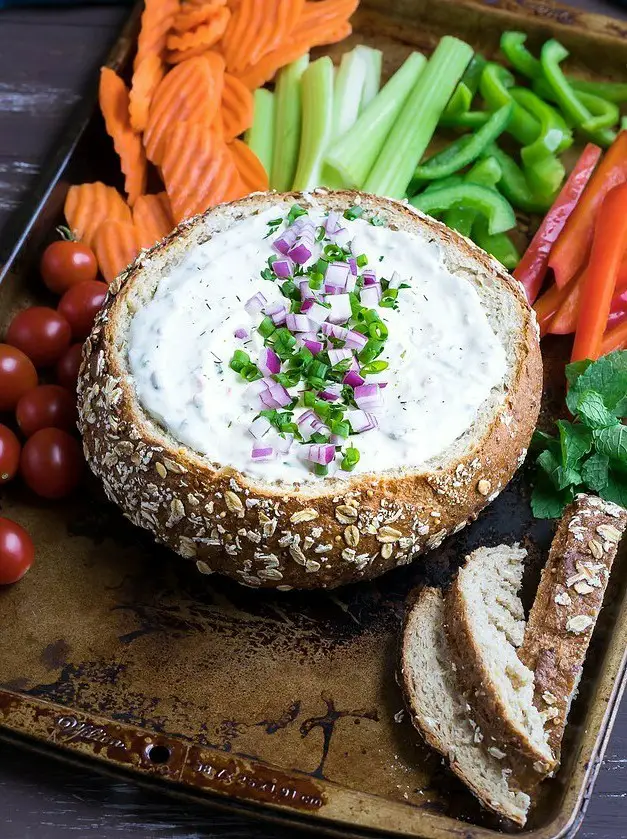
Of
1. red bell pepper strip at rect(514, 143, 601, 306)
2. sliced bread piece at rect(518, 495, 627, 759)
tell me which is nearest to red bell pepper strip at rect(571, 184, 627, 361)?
red bell pepper strip at rect(514, 143, 601, 306)

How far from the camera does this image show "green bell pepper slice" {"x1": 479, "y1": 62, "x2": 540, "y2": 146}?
4.11 m

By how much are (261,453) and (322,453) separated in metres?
0.17

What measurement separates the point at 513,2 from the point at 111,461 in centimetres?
282

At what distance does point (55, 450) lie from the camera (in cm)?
322

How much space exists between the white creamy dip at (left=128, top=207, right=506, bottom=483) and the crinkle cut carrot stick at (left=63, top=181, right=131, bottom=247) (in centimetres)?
73

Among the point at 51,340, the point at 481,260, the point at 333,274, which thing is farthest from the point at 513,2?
the point at 51,340

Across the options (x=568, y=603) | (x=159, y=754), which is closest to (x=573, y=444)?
(x=568, y=603)

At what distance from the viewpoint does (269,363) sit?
2918 millimetres

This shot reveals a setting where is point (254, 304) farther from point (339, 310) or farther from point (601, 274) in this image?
point (601, 274)

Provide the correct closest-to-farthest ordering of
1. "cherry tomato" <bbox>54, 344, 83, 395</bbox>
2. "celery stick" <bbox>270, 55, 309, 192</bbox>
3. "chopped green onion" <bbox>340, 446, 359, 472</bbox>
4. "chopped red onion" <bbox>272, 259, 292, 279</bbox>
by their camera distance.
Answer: "chopped green onion" <bbox>340, 446, 359, 472</bbox> → "chopped red onion" <bbox>272, 259, 292, 279</bbox> → "cherry tomato" <bbox>54, 344, 83, 395</bbox> → "celery stick" <bbox>270, 55, 309, 192</bbox>

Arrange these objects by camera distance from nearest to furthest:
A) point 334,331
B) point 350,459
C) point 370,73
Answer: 1. point 350,459
2. point 334,331
3. point 370,73

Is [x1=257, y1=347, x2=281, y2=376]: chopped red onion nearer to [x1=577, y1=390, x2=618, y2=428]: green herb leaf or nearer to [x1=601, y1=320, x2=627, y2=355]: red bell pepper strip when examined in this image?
[x1=577, y1=390, x2=618, y2=428]: green herb leaf

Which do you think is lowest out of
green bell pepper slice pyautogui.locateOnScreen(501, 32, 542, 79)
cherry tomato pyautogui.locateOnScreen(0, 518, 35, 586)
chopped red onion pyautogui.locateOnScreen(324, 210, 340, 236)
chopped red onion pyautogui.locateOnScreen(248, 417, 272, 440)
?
cherry tomato pyautogui.locateOnScreen(0, 518, 35, 586)

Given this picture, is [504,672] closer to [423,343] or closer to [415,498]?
[415,498]
